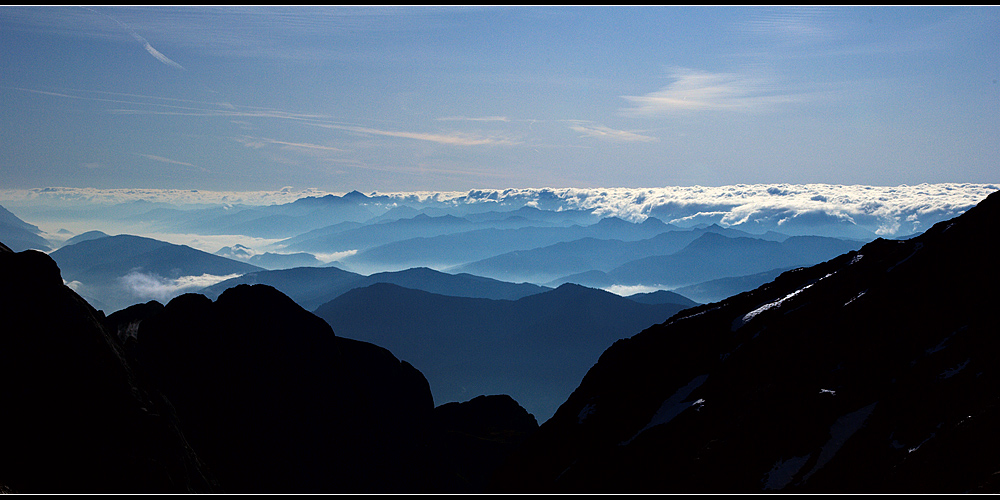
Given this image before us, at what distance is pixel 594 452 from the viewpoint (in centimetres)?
4809

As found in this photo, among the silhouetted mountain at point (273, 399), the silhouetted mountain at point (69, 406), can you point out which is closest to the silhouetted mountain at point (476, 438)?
the silhouetted mountain at point (273, 399)

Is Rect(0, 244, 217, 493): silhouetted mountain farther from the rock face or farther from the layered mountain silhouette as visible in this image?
the rock face

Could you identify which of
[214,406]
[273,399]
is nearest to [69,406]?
[214,406]

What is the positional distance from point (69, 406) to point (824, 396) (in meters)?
49.9

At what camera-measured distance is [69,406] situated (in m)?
33.2

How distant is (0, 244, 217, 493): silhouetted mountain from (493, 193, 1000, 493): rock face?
1183 inches

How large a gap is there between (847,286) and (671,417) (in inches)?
833

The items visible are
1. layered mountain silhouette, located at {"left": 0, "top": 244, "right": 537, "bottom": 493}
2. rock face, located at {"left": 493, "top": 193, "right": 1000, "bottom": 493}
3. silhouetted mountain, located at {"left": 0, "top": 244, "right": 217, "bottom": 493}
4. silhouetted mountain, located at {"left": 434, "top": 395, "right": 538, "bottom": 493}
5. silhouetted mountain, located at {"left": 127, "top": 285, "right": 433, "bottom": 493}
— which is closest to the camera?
silhouetted mountain, located at {"left": 0, "top": 244, "right": 217, "bottom": 493}

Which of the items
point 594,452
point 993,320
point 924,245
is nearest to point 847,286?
point 924,245

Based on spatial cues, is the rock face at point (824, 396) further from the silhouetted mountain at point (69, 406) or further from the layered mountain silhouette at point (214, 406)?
the silhouetted mountain at point (69, 406)

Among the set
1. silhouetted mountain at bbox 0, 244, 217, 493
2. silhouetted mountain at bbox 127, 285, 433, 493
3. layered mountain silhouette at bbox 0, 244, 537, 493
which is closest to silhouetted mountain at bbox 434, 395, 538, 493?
layered mountain silhouette at bbox 0, 244, 537, 493

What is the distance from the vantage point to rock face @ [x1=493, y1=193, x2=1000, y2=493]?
33438 millimetres

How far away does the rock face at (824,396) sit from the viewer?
1316 inches

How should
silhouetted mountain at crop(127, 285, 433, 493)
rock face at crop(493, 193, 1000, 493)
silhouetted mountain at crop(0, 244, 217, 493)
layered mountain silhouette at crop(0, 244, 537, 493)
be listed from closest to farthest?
silhouetted mountain at crop(0, 244, 217, 493) → layered mountain silhouette at crop(0, 244, 537, 493) → rock face at crop(493, 193, 1000, 493) → silhouetted mountain at crop(127, 285, 433, 493)
